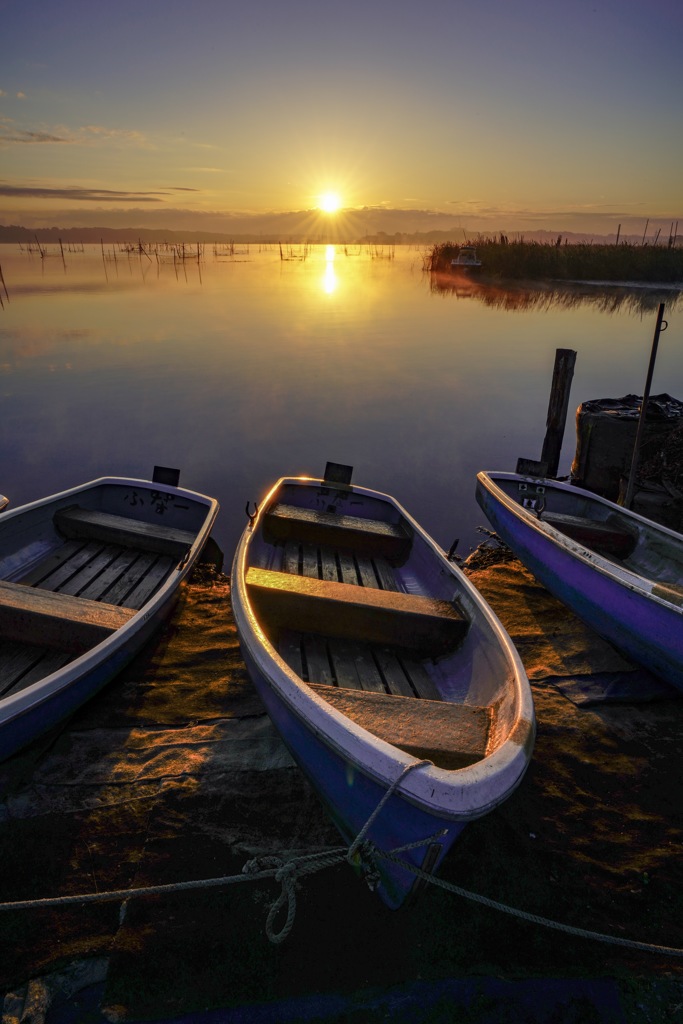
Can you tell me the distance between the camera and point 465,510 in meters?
11.3

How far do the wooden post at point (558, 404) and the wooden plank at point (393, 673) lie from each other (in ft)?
23.9

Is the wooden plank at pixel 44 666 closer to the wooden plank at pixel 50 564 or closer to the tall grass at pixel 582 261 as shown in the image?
the wooden plank at pixel 50 564

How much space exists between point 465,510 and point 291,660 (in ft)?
24.0

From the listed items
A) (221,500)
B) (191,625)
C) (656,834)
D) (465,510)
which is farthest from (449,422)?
(656,834)

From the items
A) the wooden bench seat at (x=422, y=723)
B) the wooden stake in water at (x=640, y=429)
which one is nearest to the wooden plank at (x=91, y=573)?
the wooden bench seat at (x=422, y=723)

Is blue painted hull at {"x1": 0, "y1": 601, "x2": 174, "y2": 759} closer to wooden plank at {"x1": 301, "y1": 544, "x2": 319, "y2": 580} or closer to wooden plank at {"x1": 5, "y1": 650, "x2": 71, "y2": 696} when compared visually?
wooden plank at {"x1": 5, "y1": 650, "x2": 71, "y2": 696}

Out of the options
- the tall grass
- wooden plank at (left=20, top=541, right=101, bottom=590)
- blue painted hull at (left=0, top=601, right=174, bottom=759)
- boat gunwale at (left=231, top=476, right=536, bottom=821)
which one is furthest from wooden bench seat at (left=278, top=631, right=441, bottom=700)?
the tall grass

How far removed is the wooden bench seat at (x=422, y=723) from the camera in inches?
125

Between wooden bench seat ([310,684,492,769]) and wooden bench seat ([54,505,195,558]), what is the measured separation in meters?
3.88

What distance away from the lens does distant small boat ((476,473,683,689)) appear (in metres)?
5.05

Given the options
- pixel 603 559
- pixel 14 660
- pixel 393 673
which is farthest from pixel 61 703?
pixel 603 559

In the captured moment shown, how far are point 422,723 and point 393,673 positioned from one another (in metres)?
1.37

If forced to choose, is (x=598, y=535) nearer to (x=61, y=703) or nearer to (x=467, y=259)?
(x=61, y=703)

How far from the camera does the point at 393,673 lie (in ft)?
15.7
